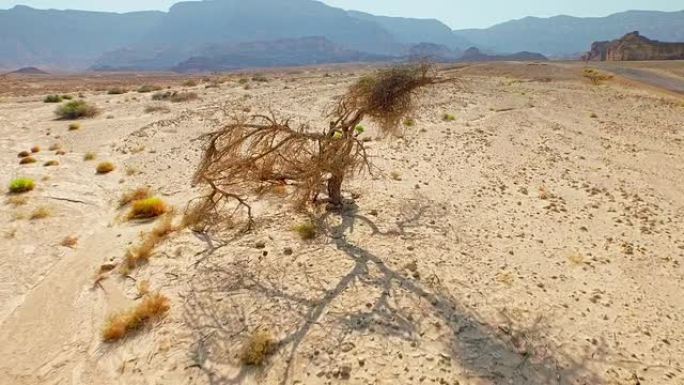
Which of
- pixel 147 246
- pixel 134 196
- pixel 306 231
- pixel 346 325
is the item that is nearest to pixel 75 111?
pixel 134 196

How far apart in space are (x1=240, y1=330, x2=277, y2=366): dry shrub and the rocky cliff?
3878 inches

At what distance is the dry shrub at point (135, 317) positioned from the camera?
23.3 feet

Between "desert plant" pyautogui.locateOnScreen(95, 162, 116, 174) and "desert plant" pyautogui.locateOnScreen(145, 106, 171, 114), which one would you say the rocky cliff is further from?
"desert plant" pyautogui.locateOnScreen(95, 162, 116, 174)

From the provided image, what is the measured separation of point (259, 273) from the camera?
860cm

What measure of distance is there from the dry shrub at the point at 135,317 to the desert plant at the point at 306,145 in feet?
9.41

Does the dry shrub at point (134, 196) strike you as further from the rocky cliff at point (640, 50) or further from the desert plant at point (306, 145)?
the rocky cliff at point (640, 50)

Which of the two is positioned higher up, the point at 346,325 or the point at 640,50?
the point at 640,50

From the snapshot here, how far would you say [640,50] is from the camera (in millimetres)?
88500

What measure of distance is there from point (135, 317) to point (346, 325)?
3.32 m

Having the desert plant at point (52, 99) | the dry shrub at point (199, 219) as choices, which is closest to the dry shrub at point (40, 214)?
the dry shrub at point (199, 219)

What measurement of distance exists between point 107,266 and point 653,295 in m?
10.1

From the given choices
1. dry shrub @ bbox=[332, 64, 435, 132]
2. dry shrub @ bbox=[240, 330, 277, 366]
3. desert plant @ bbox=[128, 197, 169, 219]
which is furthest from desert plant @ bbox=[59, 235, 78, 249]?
dry shrub @ bbox=[332, 64, 435, 132]

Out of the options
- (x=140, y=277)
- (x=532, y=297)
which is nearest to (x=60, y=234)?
(x=140, y=277)

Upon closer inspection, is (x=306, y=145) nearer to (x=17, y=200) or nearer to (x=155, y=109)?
(x=17, y=200)
